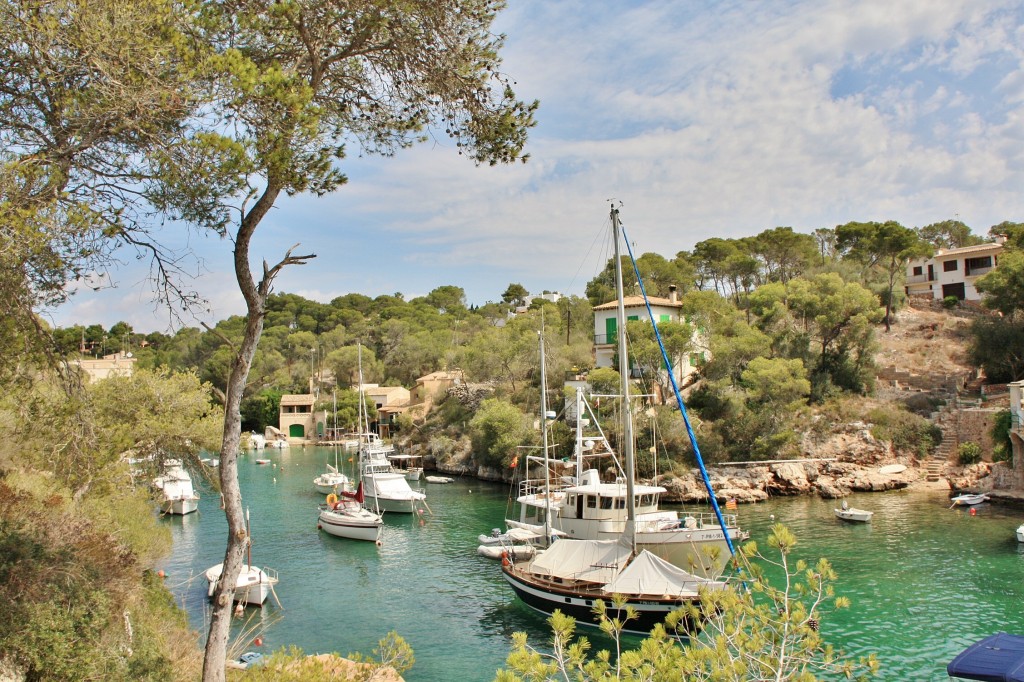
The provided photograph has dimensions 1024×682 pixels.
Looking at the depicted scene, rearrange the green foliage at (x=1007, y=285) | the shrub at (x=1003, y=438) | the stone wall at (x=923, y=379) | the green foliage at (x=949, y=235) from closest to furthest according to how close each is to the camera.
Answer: the shrub at (x=1003, y=438), the green foliage at (x=1007, y=285), the stone wall at (x=923, y=379), the green foliage at (x=949, y=235)

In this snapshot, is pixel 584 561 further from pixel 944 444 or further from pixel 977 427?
pixel 944 444

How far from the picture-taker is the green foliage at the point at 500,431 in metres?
42.5

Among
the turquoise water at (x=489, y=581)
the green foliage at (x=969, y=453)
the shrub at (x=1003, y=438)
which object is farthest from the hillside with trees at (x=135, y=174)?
the green foliage at (x=969, y=453)

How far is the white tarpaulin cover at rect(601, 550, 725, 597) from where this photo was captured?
1684 cm

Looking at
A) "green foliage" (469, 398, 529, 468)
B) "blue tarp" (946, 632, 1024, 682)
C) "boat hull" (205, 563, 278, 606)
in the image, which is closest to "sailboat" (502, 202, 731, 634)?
"blue tarp" (946, 632, 1024, 682)

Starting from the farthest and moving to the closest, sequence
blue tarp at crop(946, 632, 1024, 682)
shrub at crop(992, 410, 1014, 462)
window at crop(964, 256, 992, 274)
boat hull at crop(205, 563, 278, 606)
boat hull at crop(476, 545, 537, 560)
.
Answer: window at crop(964, 256, 992, 274), shrub at crop(992, 410, 1014, 462), boat hull at crop(476, 545, 537, 560), boat hull at crop(205, 563, 278, 606), blue tarp at crop(946, 632, 1024, 682)

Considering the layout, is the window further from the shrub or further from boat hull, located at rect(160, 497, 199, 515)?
boat hull, located at rect(160, 497, 199, 515)

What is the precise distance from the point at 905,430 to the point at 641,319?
1546 centimetres

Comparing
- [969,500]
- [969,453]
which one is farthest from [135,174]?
[969,453]

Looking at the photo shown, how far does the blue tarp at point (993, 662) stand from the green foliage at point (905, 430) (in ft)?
83.6

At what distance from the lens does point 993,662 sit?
12.4 meters

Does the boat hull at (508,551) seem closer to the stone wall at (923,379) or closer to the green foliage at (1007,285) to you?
the stone wall at (923,379)

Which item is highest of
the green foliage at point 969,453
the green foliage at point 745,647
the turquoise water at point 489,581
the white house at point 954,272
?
the white house at point 954,272

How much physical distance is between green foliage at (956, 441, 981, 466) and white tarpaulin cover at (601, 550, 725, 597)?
23762mm
